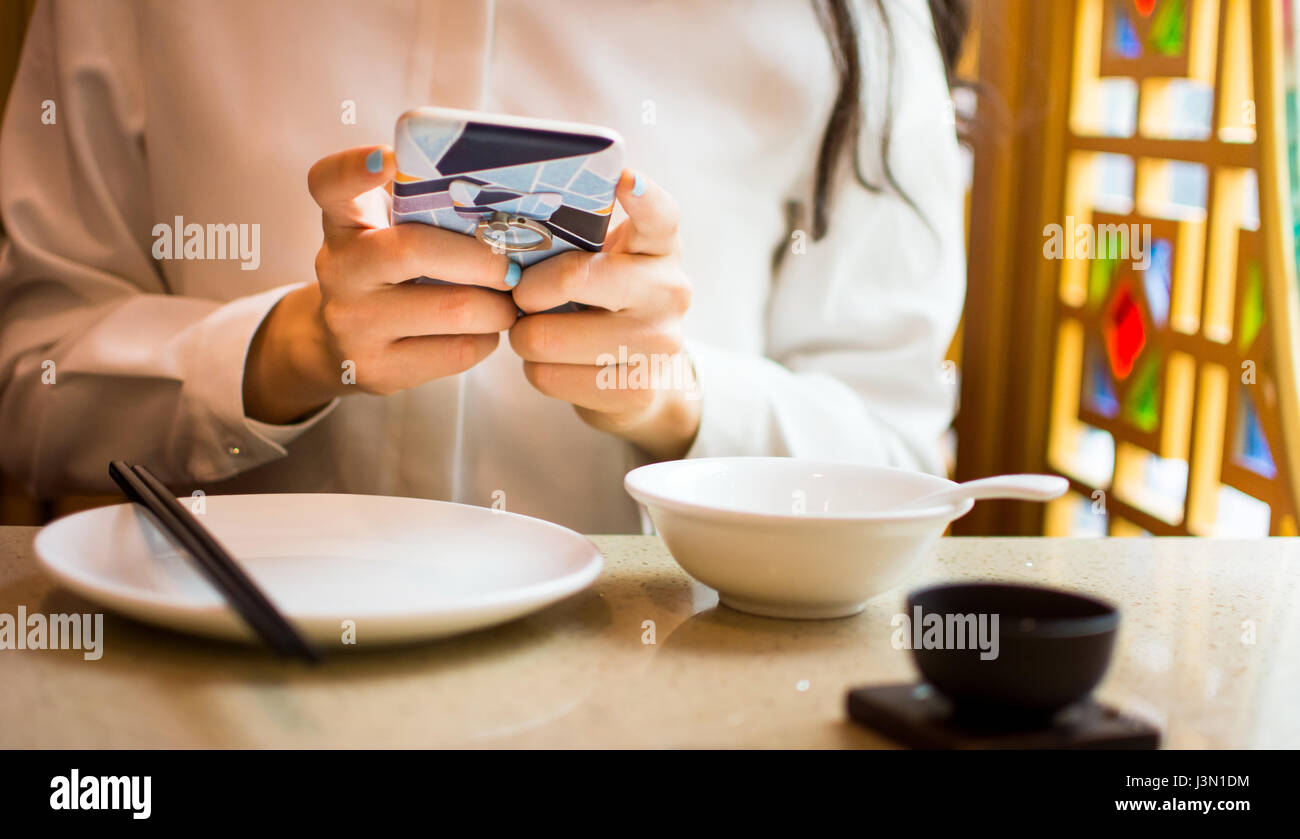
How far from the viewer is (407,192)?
634 millimetres

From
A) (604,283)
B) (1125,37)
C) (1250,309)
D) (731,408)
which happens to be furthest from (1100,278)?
(604,283)

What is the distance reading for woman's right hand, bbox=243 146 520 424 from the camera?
0.71 metres

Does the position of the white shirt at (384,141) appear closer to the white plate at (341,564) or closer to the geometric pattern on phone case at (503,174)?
the white plate at (341,564)

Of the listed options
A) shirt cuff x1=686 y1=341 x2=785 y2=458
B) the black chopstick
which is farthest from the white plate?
shirt cuff x1=686 y1=341 x2=785 y2=458

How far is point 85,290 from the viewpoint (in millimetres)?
1122

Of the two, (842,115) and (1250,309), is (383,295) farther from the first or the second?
(1250,309)

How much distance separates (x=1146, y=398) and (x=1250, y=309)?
0.38 metres

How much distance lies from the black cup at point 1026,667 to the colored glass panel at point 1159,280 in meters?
1.58

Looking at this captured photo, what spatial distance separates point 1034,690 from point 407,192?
431mm

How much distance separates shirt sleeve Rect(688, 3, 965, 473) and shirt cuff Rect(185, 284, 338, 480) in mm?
466

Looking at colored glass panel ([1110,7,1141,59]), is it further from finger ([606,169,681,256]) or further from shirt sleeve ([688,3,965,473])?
finger ([606,169,681,256])

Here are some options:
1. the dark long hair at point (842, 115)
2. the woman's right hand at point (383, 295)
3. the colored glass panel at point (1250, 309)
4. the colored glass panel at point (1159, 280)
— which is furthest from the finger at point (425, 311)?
the colored glass panel at point (1159, 280)
